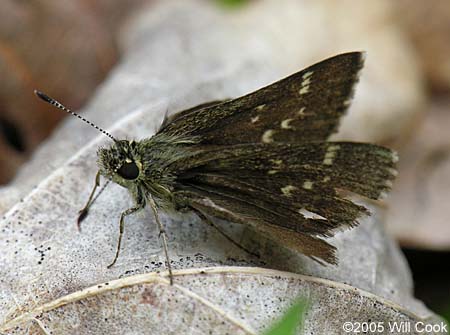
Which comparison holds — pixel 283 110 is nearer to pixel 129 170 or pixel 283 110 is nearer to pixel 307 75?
pixel 307 75

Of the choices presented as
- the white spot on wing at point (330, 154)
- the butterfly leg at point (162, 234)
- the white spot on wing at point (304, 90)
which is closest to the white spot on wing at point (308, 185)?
the white spot on wing at point (330, 154)

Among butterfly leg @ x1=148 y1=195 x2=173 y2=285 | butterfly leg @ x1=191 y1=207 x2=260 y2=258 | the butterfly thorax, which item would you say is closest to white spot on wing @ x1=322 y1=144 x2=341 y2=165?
butterfly leg @ x1=191 y1=207 x2=260 y2=258

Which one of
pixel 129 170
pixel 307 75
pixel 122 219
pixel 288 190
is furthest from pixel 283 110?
pixel 122 219

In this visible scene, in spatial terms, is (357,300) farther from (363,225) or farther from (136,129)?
(136,129)

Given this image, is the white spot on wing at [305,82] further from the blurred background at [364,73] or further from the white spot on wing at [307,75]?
the blurred background at [364,73]

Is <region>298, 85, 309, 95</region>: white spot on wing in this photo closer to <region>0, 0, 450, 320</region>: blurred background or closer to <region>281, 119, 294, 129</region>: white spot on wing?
<region>281, 119, 294, 129</region>: white spot on wing

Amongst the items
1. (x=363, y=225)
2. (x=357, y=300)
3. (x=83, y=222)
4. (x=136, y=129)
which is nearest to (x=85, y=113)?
(x=136, y=129)
